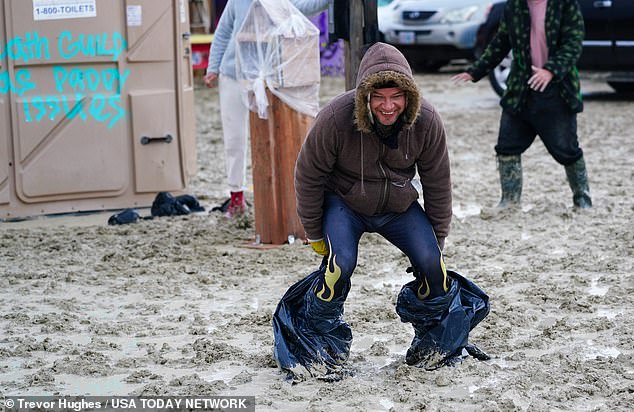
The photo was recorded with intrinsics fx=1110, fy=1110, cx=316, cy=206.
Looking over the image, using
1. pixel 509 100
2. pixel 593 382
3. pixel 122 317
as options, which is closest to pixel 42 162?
pixel 122 317

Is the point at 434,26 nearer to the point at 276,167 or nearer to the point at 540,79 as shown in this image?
the point at 540,79

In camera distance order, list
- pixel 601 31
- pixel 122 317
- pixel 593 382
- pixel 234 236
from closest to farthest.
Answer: pixel 593 382 < pixel 122 317 < pixel 234 236 < pixel 601 31

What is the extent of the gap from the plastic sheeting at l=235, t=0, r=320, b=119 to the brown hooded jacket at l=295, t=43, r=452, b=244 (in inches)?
107

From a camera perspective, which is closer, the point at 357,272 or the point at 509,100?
the point at 357,272

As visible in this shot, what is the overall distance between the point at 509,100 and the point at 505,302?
2.69 meters

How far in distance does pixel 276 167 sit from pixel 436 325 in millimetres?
2960

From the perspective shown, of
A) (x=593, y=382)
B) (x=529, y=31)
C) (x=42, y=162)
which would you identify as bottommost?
(x=593, y=382)

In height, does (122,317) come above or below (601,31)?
below

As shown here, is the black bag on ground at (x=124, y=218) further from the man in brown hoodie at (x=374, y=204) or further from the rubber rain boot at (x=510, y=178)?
the man in brown hoodie at (x=374, y=204)

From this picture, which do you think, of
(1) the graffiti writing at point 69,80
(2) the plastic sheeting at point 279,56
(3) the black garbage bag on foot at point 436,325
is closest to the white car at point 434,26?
(1) the graffiti writing at point 69,80

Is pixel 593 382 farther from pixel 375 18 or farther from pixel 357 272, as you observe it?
pixel 375 18

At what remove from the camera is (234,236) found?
27.5 ft

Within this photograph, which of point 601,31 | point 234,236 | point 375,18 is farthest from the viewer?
point 601,31

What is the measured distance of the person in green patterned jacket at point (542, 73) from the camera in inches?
331
